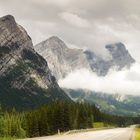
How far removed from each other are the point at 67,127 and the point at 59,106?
10.1 m

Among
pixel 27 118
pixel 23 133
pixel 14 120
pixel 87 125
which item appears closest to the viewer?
pixel 23 133

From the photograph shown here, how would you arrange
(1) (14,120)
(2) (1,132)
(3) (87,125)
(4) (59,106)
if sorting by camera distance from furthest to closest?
(3) (87,125) < (4) (59,106) < (1) (14,120) < (2) (1,132)

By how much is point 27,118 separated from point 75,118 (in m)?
32.8

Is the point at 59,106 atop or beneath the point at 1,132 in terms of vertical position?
atop

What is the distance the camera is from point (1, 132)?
11525cm

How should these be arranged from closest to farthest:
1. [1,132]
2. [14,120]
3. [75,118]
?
[1,132] → [14,120] → [75,118]

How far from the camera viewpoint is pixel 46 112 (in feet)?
522

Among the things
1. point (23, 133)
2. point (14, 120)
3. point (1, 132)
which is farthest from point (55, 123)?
point (1, 132)

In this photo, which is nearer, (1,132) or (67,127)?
(1,132)

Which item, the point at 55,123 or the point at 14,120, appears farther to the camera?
the point at 55,123

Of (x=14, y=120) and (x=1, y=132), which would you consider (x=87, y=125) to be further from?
(x=1, y=132)

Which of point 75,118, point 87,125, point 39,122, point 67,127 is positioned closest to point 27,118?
point 39,122

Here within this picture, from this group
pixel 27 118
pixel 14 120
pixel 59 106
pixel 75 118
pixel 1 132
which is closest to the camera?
pixel 1 132

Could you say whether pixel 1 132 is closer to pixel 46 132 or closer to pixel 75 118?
pixel 46 132
